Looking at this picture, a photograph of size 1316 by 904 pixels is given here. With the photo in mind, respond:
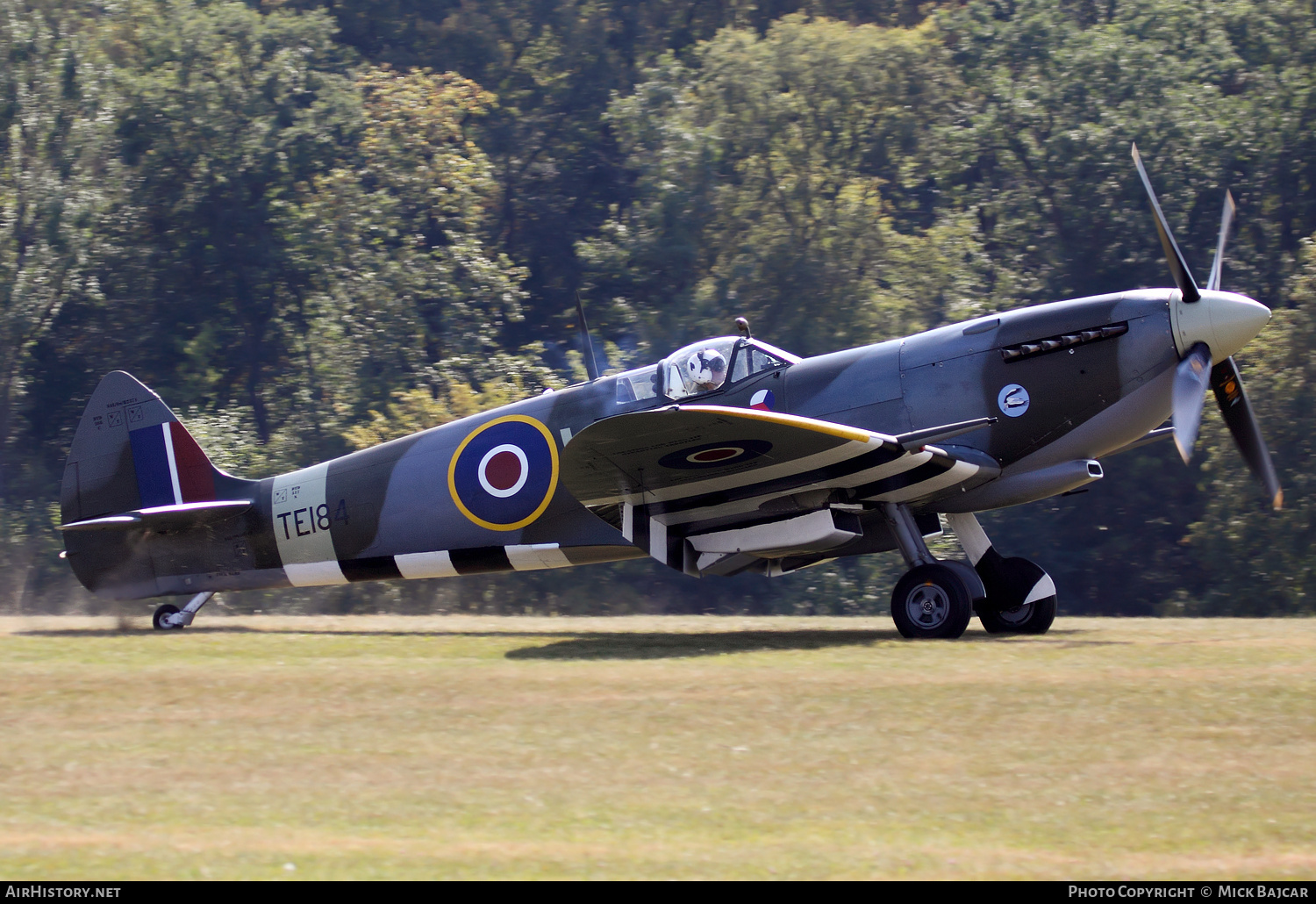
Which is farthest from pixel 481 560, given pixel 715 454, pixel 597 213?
pixel 597 213

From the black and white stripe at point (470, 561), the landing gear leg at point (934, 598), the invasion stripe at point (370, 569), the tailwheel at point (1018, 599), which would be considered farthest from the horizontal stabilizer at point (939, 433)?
the invasion stripe at point (370, 569)

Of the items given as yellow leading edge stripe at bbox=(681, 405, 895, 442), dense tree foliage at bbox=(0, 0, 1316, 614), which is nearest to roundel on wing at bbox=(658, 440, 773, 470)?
yellow leading edge stripe at bbox=(681, 405, 895, 442)

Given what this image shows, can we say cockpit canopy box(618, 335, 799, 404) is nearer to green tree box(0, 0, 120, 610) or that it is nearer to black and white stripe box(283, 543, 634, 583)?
black and white stripe box(283, 543, 634, 583)

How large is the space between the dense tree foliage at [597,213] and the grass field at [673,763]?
893 inches

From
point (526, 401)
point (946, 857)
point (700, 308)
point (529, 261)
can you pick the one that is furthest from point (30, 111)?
point (946, 857)

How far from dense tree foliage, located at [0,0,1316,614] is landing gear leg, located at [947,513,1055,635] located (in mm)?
19914

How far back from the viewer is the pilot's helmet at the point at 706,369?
12.3 meters

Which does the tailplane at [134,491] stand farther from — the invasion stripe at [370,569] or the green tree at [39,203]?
the green tree at [39,203]

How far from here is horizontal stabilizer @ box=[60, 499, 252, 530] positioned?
13.9 meters

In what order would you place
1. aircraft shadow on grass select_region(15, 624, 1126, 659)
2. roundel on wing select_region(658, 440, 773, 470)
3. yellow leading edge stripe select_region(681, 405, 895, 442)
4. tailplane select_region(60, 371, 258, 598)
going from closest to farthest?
1. yellow leading edge stripe select_region(681, 405, 895, 442)
2. aircraft shadow on grass select_region(15, 624, 1126, 659)
3. roundel on wing select_region(658, 440, 773, 470)
4. tailplane select_region(60, 371, 258, 598)

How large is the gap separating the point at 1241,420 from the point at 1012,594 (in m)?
2.34

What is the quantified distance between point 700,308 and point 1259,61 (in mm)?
17069
